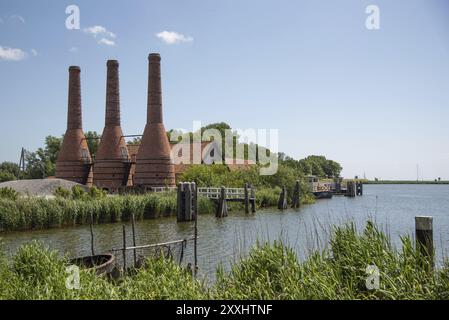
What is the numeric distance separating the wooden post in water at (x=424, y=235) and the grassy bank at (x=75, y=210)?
13.6 metres

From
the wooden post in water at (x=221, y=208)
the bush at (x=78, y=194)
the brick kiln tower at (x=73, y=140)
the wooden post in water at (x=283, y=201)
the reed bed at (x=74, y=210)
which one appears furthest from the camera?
the brick kiln tower at (x=73, y=140)

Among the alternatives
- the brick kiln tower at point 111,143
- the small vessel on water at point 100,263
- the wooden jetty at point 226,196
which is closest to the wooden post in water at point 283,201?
the wooden jetty at point 226,196

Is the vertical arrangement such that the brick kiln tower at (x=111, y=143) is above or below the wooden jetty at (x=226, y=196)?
above

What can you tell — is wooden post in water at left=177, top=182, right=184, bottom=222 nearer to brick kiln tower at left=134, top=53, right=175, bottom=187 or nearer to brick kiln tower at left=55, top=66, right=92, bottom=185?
brick kiln tower at left=134, top=53, right=175, bottom=187

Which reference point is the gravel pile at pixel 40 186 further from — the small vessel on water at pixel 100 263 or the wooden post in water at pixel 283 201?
the small vessel on water at pixel 100 263

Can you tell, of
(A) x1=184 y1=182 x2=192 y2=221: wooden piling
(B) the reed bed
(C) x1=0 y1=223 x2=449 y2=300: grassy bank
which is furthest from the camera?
(A) x1=184 y1=182 x2=192 y2=221: wooden piling

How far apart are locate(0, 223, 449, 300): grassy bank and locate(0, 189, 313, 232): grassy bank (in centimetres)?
1052

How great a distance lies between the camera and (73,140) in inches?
1431

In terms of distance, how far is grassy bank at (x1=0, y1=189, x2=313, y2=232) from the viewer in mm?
20234

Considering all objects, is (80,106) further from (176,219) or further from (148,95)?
(176,219)

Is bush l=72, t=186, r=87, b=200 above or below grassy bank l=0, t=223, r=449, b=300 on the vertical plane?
above

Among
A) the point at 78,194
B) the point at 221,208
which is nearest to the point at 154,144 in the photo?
the point at 221,208

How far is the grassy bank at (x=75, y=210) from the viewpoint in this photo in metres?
20.2

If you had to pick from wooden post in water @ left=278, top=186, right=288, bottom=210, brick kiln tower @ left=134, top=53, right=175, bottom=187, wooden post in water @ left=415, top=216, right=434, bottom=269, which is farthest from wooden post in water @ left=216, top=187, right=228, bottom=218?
wooden post in water @ left=415, top=216, right=434, bottom=269
